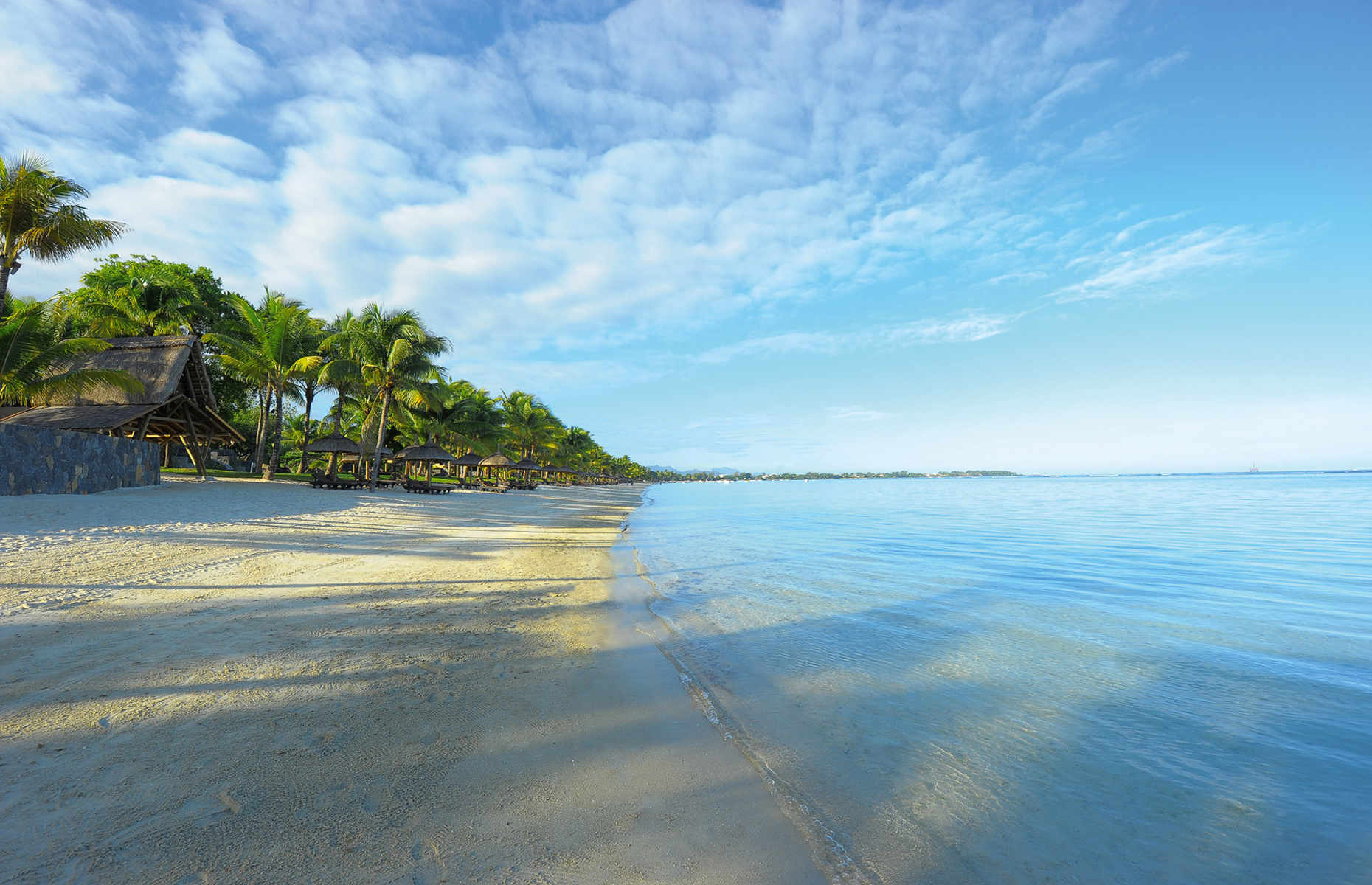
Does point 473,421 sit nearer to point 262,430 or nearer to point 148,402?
point 262,430

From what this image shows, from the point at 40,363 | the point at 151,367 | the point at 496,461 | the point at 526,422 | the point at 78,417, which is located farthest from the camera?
the point at 526,422

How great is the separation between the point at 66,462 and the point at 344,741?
675 inches

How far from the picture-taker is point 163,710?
11.6 feet

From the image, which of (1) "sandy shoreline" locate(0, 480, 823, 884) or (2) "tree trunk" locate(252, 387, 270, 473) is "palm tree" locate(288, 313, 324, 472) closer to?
(2) "tree trunk" locate(252, 387, 270, 473)

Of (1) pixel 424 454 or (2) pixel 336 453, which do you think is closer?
(2) pixel 336 453

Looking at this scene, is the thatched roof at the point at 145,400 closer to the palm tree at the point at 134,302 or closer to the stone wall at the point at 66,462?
the stone wall at the point at 66,462

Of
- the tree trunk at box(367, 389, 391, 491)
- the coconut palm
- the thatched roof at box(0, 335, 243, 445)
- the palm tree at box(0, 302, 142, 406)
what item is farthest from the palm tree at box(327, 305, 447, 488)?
the coconut palm

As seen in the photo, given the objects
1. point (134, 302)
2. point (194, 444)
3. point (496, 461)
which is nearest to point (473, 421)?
point (496, 461)

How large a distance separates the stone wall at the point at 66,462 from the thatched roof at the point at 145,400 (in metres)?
2.41

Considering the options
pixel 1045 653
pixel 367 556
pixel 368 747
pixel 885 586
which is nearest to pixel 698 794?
pixel 368 747

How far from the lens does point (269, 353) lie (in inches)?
1112

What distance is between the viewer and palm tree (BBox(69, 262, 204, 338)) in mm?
26031

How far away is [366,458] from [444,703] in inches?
1431

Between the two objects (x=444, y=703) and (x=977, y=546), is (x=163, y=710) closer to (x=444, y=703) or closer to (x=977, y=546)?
(x=444, y=703)
